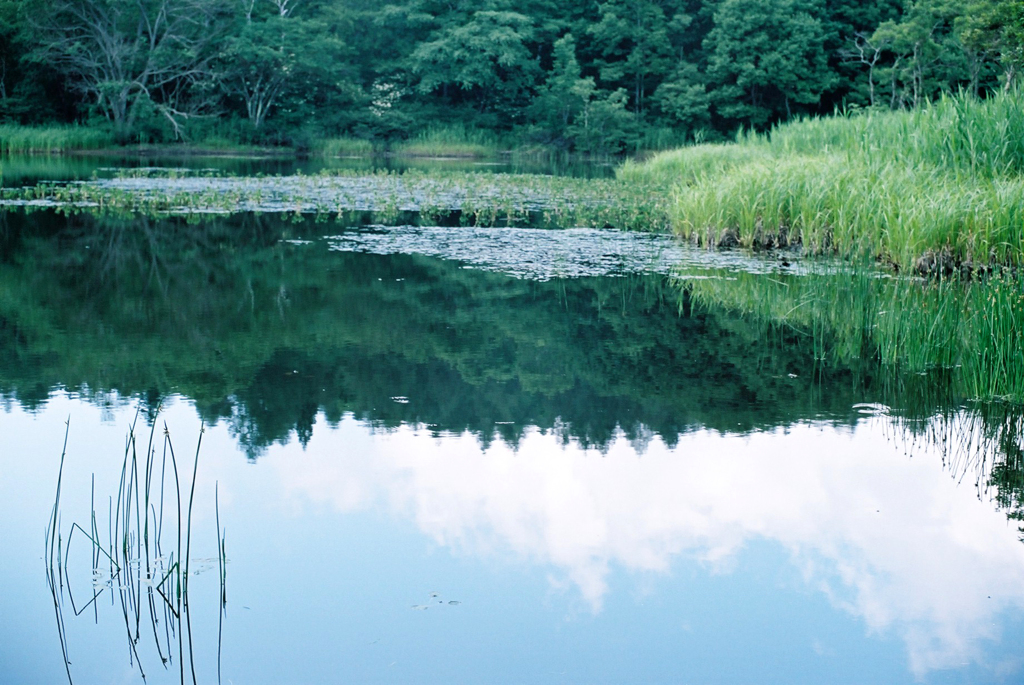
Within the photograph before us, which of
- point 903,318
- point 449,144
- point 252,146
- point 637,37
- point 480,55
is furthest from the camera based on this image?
point 637,37

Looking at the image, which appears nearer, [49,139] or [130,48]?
[49,139]

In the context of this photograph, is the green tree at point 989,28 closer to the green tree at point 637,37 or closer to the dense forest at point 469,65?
the dense forest at point 469,65

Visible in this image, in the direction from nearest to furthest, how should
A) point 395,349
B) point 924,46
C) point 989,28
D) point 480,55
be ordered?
1. point 395,349
2. point 989,28
3. point 924,46
4. point 480,55

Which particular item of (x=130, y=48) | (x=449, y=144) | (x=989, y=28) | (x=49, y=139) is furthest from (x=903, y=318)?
(x=130, y=48)

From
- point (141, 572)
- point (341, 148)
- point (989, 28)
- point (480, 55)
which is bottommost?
point (141, 572)

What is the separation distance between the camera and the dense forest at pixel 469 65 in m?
26.2

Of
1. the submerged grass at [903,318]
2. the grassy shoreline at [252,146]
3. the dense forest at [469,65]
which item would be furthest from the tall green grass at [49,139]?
the submerged grass at [903,318]

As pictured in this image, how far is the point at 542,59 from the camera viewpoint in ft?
115

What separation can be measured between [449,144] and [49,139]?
33.0 ft

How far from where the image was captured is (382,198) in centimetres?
1309

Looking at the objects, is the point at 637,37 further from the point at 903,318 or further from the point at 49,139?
the point at 903,318

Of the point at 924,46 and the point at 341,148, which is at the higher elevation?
the point at 924,46

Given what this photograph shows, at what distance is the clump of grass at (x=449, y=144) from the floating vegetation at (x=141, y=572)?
26.0 meters

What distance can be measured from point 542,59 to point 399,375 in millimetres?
31717
